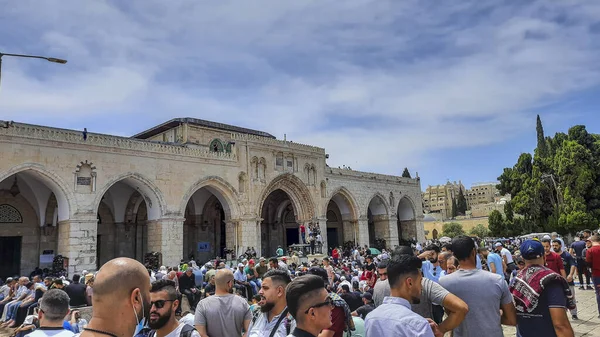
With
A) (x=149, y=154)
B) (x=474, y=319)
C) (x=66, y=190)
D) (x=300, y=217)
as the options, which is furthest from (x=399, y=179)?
(x=474, y=319)

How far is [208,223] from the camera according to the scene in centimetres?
2409

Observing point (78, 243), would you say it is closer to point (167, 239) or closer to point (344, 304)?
point (167, 239)

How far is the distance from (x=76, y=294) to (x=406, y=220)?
26788mm

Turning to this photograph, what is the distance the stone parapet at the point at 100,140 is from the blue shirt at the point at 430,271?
1483cm

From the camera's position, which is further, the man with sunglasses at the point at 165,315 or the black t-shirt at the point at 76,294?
the black t-shirt at the point at 76,294

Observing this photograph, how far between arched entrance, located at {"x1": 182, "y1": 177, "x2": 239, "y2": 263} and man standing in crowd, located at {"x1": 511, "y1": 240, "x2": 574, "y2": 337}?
729 inches

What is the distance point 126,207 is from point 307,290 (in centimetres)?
2038

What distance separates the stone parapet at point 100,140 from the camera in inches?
593

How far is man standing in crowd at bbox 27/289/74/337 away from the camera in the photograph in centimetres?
328

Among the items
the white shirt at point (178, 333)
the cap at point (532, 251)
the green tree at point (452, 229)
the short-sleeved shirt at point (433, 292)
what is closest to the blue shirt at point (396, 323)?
the short-sleeved shirt at point (433, 292)

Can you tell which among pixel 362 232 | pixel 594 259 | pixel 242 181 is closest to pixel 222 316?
pixel 594 259

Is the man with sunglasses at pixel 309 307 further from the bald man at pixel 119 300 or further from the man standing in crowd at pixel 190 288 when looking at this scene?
the man standing in crowd at pixel 190 288

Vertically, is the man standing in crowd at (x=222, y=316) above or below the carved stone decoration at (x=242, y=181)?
below

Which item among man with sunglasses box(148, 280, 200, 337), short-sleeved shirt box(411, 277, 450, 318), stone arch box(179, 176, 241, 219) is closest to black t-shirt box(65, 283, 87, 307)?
man with sunglasses box(148, 280, 200, 337)
